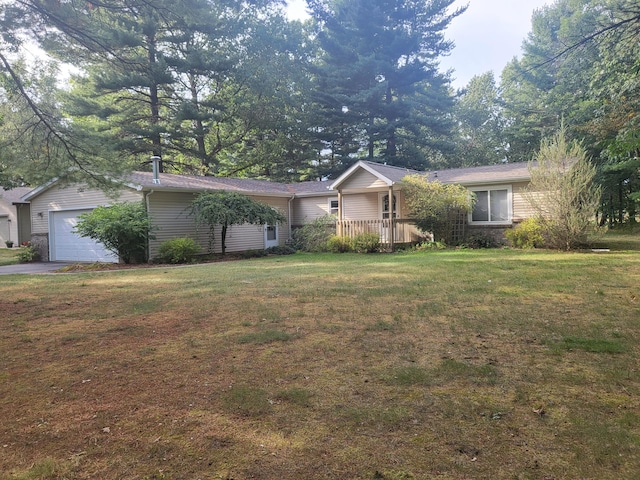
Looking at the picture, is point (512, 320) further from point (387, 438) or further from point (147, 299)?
point (147, 299)

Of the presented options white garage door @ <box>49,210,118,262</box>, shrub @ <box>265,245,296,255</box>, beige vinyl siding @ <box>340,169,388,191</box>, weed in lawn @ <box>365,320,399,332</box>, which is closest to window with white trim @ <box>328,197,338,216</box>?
beige vinyl siding @ <box>340,169,388,191</box>

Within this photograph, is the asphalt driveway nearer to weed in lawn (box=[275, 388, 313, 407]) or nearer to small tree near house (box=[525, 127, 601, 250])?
weed in lawn (box=[275, 388, 313, 407])

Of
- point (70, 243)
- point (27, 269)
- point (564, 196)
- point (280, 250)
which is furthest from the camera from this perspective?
point (280, 250)

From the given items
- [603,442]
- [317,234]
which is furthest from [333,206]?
[603,442]

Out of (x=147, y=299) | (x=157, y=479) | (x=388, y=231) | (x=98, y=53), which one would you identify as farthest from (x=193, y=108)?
(x=157, y=479)

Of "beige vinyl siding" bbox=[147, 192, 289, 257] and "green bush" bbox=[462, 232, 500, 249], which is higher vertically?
"beige vinyl siding" bbox=[147, 192, 289, 257]

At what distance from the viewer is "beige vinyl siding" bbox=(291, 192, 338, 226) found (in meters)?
19.9

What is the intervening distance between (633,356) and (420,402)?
2.13 metres

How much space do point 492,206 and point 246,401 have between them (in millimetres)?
15235

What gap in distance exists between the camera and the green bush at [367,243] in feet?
51.5

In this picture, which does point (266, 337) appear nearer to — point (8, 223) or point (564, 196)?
point (564, 196)

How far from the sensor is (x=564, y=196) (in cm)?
1225

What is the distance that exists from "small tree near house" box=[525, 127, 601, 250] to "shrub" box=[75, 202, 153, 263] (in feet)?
40.4

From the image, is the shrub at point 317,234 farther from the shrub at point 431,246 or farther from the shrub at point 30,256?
the shrub at point 30,256
